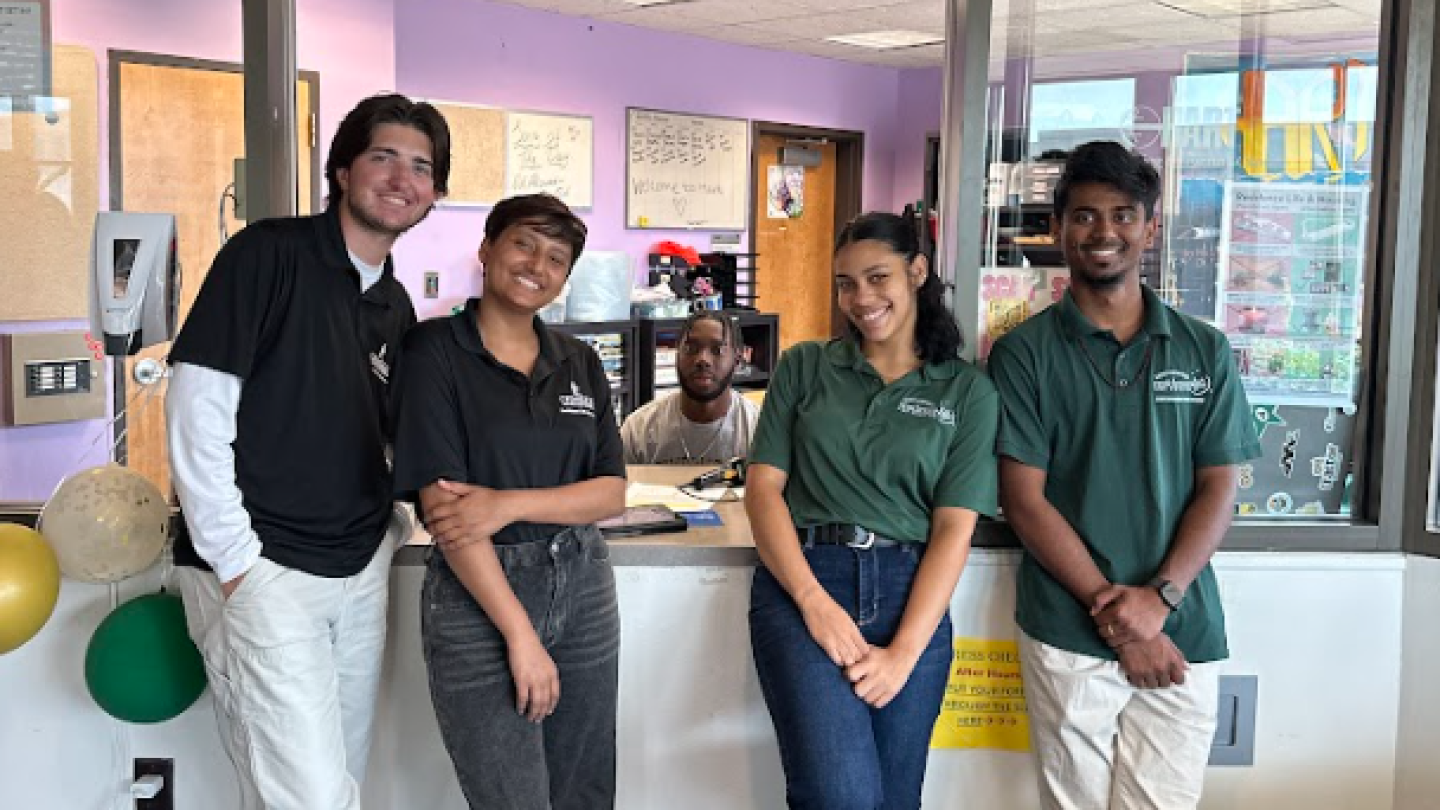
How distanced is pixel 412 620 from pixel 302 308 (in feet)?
2.43

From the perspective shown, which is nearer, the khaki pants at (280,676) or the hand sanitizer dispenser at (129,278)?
the khaki pants at (280,676)

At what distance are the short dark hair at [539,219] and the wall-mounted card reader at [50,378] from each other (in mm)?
1520

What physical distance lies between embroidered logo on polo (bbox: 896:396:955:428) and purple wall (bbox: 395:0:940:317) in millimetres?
4445

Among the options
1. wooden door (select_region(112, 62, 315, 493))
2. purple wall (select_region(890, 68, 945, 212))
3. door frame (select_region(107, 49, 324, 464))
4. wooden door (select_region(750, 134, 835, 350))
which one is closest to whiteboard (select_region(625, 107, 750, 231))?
wooden door (select_region(750, 134, 835, 350))

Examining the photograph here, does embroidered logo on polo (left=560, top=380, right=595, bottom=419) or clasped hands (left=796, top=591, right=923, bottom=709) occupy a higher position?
embroidered logo on polo (left=560, top=380, right=595, bottom=419)

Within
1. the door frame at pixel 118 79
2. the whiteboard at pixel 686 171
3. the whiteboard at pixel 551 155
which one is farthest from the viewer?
the whiteboard at pixel 686 171

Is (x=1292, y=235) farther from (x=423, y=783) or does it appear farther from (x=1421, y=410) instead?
(x=423, y=783)

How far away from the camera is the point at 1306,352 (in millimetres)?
2607

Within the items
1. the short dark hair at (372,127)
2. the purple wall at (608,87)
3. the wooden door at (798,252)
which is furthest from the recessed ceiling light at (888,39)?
the short dark hair at (372,127)

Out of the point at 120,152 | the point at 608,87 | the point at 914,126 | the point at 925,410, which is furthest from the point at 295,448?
the point at 914,126

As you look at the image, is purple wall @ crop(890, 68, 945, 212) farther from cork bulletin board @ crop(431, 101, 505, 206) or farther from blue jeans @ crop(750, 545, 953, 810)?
blue jeans @ crop(750, 545, 953, 810)

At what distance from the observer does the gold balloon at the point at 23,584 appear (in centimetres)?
210

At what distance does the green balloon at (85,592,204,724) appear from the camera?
2.16 metres

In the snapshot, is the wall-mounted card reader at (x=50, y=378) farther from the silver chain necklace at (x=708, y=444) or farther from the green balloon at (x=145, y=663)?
the silver chain necklace at (x=708, y=444)
